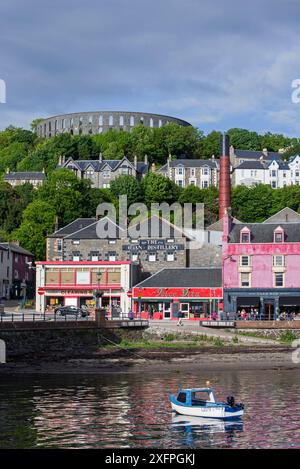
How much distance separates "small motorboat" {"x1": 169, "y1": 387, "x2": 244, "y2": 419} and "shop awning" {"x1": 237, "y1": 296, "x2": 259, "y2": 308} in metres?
41.0

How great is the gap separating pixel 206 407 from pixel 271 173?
424 feet

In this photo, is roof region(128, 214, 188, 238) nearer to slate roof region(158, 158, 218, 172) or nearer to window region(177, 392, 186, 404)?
window region(177, 392, 186, 404)

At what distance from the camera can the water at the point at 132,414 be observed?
3341cm

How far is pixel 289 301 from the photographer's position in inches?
3123

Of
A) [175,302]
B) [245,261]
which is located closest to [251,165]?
[175,302]

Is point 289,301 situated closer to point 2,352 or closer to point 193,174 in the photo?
point 2,352

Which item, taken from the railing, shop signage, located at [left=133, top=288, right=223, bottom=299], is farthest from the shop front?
the railing

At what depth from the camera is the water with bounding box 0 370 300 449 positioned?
110 ft

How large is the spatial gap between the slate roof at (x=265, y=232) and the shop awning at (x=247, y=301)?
5.87m

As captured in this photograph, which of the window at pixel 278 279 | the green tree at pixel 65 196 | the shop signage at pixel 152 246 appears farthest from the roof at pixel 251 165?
the window at pixel 278 279

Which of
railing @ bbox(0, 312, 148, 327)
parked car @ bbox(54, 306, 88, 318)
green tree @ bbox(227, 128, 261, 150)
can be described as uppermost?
green tree @ bbox(227, 128, 261, 150)

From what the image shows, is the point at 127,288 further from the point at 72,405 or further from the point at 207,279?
the point at 72,405

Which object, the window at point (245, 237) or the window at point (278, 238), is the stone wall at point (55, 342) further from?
the window at point (278, 238)
